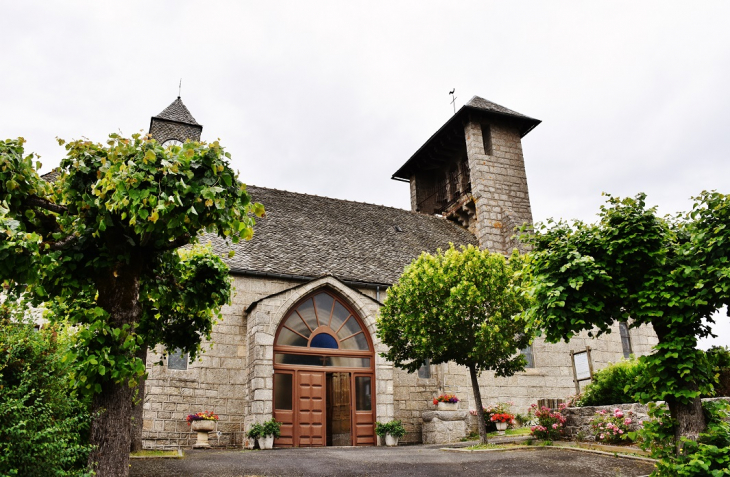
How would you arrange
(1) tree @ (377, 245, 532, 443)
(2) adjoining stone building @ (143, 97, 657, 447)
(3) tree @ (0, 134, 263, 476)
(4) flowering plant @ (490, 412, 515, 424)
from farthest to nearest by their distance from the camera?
(4) flowering plant @ (490, 412, 515, 424) → (2) adjoining stone building @ (143, 97, 657, 447) → (1) tree @ (377, 245, 532, 443) → (3) tree @ (0, 134, 263, 476)

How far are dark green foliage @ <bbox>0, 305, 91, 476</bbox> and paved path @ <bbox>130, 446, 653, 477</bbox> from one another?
198 cm

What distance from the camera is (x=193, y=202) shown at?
5098 mm

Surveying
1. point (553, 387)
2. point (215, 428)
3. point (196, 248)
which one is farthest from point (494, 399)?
point (196, 248)

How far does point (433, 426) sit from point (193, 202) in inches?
444

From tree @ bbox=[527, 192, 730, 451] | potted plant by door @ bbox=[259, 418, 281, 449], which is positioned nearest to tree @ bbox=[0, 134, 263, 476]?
tree @ bbox=[527, 192, 730, 451]

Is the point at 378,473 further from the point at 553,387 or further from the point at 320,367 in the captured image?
the point at 553,387

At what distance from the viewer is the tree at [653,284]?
6.26 metres

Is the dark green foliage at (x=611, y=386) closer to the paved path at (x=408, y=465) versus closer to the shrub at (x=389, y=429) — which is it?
the paved path at (x=408, y=465)

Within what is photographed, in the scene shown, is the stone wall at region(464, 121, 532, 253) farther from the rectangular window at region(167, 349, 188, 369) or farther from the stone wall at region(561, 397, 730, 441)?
the rectangular window at region(167, 349, 188, 369)

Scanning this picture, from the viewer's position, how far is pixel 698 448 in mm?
6164

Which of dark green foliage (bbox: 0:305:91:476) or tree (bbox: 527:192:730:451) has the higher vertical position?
tree (bbox: 527:192:730:451)

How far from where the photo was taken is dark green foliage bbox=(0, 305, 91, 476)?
512 cm

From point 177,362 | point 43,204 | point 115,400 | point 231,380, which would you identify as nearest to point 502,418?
point 231,380

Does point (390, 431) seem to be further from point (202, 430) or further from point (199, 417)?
point (199, 417)
